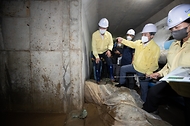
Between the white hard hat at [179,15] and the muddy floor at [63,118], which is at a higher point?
the white hard hat at [179,15]

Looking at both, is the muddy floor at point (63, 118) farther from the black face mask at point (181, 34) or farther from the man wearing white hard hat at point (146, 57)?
the black face mask at point (181, 34)

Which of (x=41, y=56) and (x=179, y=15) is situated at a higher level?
(x=179, y=15)

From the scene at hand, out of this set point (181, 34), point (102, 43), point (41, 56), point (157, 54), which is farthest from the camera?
point (102, 43)

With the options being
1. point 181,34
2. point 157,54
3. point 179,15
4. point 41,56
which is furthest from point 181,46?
point 41,56

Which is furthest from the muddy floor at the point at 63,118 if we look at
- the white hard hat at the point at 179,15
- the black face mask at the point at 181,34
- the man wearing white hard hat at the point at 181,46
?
the white hard hat at the point at 179,15

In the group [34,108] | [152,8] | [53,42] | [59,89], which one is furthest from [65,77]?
[152,8]

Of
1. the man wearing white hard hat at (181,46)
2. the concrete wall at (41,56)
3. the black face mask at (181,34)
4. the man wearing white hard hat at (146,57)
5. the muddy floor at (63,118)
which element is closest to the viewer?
the man wearing white hard hat at (181,46)

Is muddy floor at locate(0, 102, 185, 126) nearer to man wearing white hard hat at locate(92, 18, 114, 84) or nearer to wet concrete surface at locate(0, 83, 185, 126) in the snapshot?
wet concrete surface at locate(0, 83, 185, 126)

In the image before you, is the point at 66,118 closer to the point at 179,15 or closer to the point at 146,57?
the point at 146,57

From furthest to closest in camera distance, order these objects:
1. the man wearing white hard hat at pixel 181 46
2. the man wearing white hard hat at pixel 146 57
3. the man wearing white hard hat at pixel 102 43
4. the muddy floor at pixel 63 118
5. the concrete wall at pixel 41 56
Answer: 1. the man wearing white hard hat at pixel 102 43
2. the man wearing white hard hat at pixel 146 57
3. the concrete wall at pixel 41 56
4. the muddy floor at pixel 63 118
5. the man wearing white hard hat at pixel 181 46

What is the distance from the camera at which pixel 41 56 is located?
8.64 feet

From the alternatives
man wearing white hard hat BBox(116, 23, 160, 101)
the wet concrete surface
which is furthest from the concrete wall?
man wearing white hard hat BBox(116, 23, 160, 101)

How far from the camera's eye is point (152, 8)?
15.2 feet

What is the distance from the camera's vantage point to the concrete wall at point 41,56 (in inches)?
101
